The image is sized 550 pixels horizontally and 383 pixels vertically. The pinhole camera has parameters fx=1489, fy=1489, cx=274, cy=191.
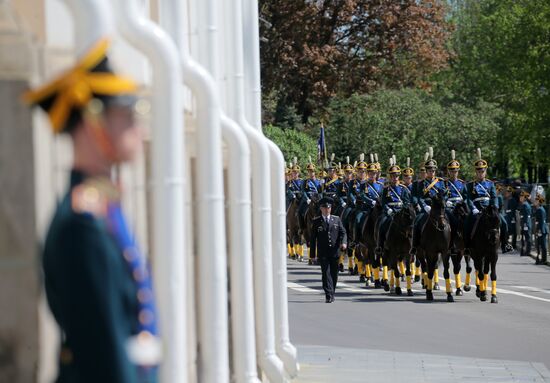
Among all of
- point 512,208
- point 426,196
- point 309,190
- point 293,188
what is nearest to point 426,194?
point 426,196

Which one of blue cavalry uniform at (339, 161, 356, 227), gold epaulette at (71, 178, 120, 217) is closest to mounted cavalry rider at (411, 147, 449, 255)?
blue cavalry uniform at (339, 161, 356, 227)

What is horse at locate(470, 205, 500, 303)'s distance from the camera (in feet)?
82.4

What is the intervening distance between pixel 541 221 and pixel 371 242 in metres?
9.75

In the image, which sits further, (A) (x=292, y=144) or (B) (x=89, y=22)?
(A) (x=292, y=144)

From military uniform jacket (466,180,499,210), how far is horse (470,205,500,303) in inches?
8.7

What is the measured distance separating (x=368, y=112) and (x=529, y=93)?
639 centimetres

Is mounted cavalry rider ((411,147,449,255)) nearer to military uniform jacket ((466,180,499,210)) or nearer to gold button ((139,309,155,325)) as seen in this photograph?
military uniform jacket ((466,180,499,210))

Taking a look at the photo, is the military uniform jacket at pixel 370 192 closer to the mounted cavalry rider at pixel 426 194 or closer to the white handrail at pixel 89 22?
the mounted cavalry rider at pixel 426 194

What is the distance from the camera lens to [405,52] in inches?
2549

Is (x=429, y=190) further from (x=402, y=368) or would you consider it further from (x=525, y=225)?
(x=525, y=225)

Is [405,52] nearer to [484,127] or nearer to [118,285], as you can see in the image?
[484,127]

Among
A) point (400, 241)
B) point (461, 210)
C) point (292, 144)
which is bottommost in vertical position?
point (400, 241)

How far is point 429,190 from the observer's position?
2662cm

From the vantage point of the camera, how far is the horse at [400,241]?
26.7 meters
